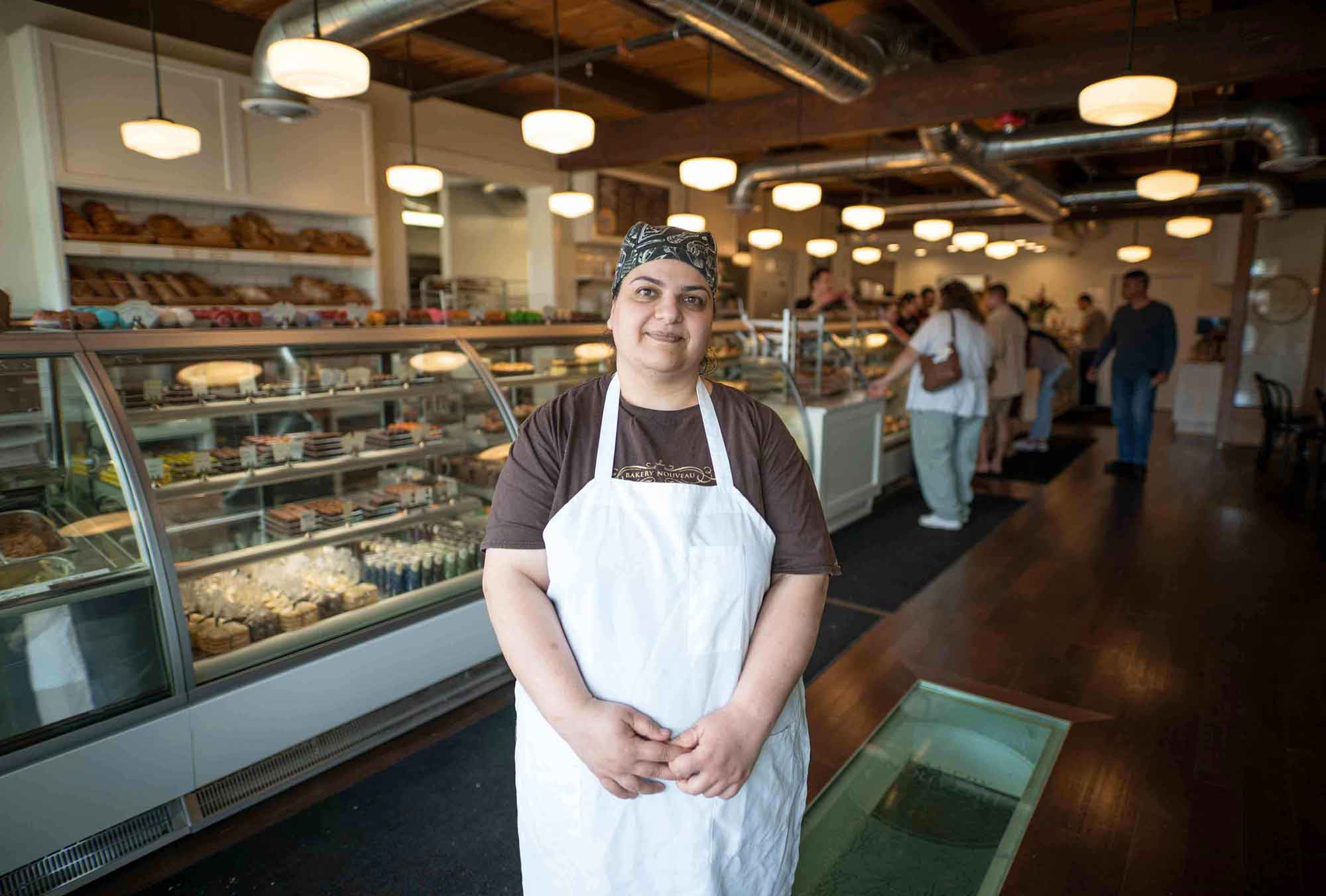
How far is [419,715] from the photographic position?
2.88 metres

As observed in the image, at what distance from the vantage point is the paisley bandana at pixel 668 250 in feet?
4.45

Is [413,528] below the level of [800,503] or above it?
below

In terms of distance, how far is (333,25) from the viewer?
12.6 ft

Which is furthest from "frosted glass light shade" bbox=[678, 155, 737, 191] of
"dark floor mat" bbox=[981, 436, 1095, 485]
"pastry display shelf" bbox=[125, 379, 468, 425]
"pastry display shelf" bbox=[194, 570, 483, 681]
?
"dark floor mat" bbox=[981, 436, 1095, 485]

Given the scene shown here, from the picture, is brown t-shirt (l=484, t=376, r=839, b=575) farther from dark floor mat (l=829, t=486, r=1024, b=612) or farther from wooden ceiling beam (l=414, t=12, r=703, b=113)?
wooden ceiling beam (l=414, t=12, r=703, b=113)

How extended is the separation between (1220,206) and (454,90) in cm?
1104

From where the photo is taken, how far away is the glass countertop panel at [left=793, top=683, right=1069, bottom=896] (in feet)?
7.21

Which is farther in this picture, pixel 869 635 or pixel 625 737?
pixel 869 635

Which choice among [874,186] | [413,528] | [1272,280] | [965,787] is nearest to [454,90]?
[413,528]

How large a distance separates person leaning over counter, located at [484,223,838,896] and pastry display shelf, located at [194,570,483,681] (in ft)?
4.68

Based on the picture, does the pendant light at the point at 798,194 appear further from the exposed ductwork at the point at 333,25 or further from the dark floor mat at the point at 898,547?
the exposed ductwork at the point at 333,25

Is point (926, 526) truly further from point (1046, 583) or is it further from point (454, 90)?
point (454, 90)

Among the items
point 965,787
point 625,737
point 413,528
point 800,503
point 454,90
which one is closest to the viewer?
point 625,737

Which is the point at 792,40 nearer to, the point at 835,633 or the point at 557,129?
the point at 557,129
